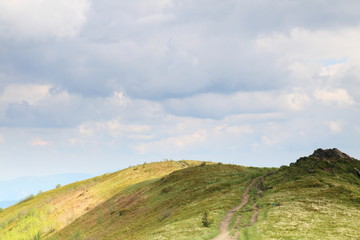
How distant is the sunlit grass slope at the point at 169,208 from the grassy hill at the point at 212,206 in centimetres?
16

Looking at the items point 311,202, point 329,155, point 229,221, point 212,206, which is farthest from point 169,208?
point 329,155

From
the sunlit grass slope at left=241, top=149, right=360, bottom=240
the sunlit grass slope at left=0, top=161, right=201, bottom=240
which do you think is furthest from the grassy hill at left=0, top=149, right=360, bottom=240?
the sunlit grass slope at left=0, top=161, right=201, bottom=240

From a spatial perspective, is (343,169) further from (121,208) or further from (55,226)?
(55,226)

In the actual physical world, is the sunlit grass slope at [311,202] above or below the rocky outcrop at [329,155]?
below

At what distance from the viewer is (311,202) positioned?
1850 inches

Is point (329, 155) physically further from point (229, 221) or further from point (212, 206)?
point (229, 221)

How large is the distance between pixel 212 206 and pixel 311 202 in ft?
47.9

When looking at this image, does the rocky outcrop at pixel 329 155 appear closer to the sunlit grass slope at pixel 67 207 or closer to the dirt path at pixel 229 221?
the dirt path at pixel 229 221

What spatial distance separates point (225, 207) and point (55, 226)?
183ft

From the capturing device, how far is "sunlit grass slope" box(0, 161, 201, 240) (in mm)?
88750

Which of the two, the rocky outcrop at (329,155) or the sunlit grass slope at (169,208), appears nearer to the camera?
the sunlit grass slope at (169,208)

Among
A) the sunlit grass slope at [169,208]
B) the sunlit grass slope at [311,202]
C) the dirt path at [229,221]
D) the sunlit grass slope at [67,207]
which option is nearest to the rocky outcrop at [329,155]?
the sunlit grass slope at [311,202]

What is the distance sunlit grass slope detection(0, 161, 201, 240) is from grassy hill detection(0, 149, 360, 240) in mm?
381

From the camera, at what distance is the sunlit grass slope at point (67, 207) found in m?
88.8
